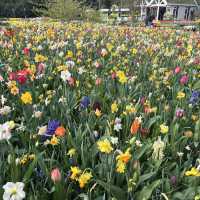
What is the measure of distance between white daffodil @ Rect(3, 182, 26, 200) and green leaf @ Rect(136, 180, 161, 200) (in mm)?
717

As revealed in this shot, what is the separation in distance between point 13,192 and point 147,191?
0.78m

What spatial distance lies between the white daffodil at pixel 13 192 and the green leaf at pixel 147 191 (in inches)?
28.2

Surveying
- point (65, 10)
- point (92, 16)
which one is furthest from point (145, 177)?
point (92, 16)

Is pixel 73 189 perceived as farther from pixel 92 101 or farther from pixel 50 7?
pixel 50 7

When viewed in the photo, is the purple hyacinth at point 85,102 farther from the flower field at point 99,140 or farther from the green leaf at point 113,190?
the green leaf at point 113,190

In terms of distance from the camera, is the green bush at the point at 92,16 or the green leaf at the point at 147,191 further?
the green bush at the point at 92,16

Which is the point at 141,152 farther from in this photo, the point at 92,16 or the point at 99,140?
the point at 92,16

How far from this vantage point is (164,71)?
15.1 ft

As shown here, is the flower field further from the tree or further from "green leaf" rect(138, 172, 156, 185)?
the tree

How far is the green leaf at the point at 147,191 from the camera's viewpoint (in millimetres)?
2053

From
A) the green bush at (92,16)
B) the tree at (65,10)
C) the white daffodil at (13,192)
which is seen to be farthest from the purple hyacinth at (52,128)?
the green bush at (92,16)

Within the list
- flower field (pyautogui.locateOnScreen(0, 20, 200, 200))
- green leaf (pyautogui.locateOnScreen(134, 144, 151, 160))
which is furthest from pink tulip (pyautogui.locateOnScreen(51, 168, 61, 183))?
green leaf (pyautogui.locateOnScreen(134, 144, 151, 160))

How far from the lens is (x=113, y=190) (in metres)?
2.08

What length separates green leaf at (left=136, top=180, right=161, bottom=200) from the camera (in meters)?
2.05
